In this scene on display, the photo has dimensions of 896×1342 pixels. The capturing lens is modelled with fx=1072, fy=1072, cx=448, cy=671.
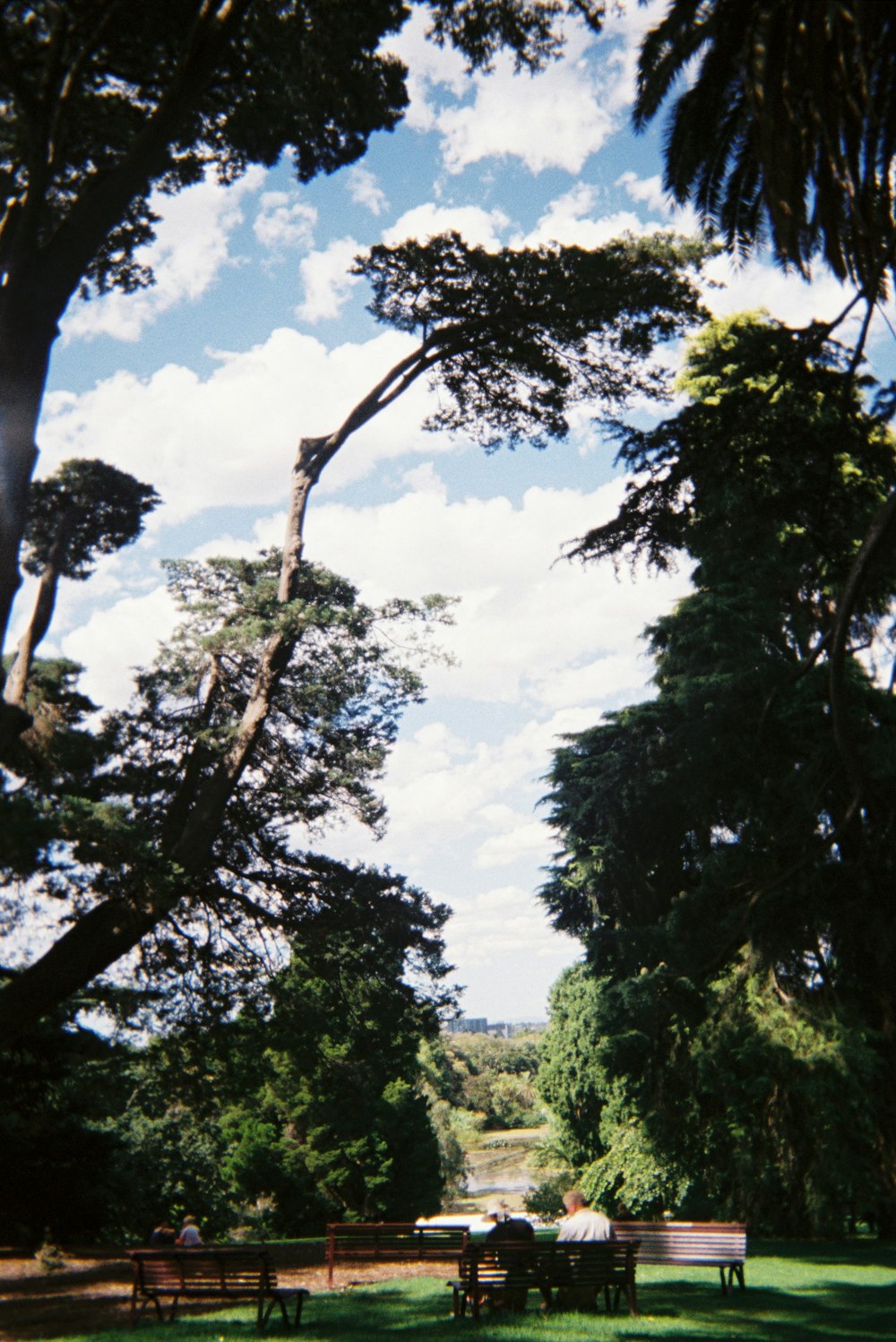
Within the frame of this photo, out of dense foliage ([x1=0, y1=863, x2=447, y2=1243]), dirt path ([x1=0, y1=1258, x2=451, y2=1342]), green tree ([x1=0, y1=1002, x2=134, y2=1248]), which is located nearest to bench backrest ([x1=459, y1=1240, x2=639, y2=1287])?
dirt path ([x1=0, y1=1258, x2=451, y2=1342])

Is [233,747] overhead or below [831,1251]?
overhead

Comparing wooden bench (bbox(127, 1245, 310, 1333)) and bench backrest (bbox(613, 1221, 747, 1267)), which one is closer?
wooden bench (bbox(127, 1245, 310, 1333))

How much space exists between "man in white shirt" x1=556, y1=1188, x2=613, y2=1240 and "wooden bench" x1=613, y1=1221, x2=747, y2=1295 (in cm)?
176

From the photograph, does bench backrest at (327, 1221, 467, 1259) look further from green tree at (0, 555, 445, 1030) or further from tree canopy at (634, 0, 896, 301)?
tree canopy at (634, 0, 896, 301)

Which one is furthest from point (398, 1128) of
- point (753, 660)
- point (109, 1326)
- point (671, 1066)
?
point (109, 1326)

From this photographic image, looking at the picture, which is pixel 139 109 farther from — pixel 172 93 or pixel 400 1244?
pixel 400 1244

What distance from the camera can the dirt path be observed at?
11.1m

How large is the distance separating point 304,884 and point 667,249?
31.9 feet

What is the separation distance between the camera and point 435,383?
15.0 metres

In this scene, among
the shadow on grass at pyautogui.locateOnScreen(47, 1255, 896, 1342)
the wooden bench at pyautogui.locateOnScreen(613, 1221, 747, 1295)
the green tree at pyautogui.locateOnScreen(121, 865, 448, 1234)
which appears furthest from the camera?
the green tree at pyautogui.locateOnScreen(121, 865, 448, 1234)

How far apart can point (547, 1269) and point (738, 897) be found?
406 inches

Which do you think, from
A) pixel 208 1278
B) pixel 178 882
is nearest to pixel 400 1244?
pixel 208 1278

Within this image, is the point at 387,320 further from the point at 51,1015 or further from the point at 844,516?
the point at 51,1015

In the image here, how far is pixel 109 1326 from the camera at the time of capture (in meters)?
10.8
